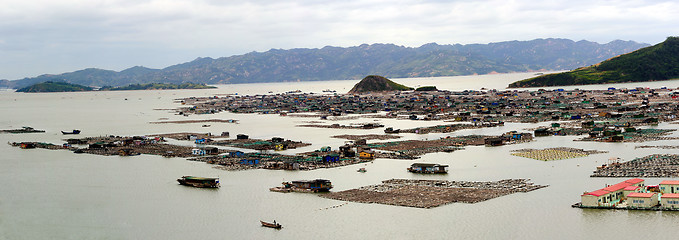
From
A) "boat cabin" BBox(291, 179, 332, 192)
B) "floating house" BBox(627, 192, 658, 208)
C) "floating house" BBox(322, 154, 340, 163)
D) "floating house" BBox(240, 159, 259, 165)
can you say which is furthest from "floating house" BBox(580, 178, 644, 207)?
"floating house" BBox(240, 159, 259, 165)

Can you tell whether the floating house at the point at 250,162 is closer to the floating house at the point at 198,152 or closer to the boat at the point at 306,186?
the floating house at the point at 198,152

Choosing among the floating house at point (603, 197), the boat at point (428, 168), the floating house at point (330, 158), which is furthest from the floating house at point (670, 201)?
the floating house at point (330, 158)

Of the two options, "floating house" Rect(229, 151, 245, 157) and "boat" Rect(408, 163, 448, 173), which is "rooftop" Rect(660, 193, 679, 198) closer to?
"boat" Rect(408, 163, 448, 173)

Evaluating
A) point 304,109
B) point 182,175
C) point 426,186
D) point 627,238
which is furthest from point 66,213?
point 304,109

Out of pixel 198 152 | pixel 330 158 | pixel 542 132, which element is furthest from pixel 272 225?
pixel 542 132

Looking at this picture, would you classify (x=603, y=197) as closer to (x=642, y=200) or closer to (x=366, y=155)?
(x=642, y=200)

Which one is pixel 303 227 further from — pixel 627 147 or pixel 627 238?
pixel 627 147
